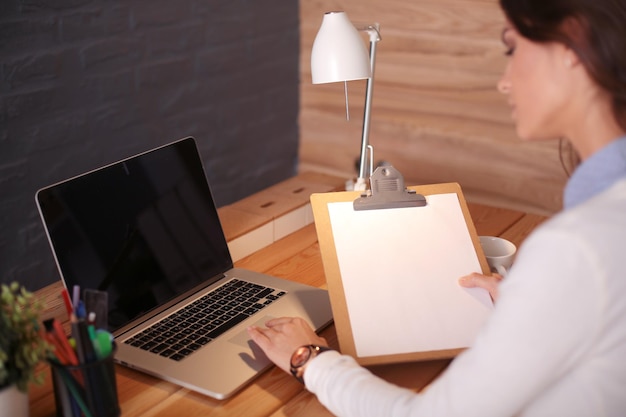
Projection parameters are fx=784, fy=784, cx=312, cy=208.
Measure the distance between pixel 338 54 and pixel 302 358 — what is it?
0.56m

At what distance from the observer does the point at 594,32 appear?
0.83 metres

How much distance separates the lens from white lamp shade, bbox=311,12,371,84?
136 cm

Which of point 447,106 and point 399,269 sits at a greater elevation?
point 447,106

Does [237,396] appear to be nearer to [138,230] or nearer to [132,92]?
[138,230]

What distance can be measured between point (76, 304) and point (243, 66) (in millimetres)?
1228

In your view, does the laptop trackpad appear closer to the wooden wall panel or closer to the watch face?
the watch face

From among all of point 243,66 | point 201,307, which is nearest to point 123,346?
point 201,307

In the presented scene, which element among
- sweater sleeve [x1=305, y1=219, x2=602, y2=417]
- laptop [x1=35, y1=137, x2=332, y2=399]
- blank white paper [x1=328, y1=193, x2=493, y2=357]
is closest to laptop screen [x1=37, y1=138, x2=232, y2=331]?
laptop [x1=35, y1=137, x2=332, y2=399]

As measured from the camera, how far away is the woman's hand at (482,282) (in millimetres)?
1211

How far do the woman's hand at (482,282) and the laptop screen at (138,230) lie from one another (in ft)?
1.45

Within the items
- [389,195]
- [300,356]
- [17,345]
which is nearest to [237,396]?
[300,356]

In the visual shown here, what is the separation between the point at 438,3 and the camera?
1872mm

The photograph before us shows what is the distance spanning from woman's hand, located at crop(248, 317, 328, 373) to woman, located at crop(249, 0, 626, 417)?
0.16m

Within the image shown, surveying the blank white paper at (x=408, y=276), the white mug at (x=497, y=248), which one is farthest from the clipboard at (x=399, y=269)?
the white mug at (x=497, y=248)
